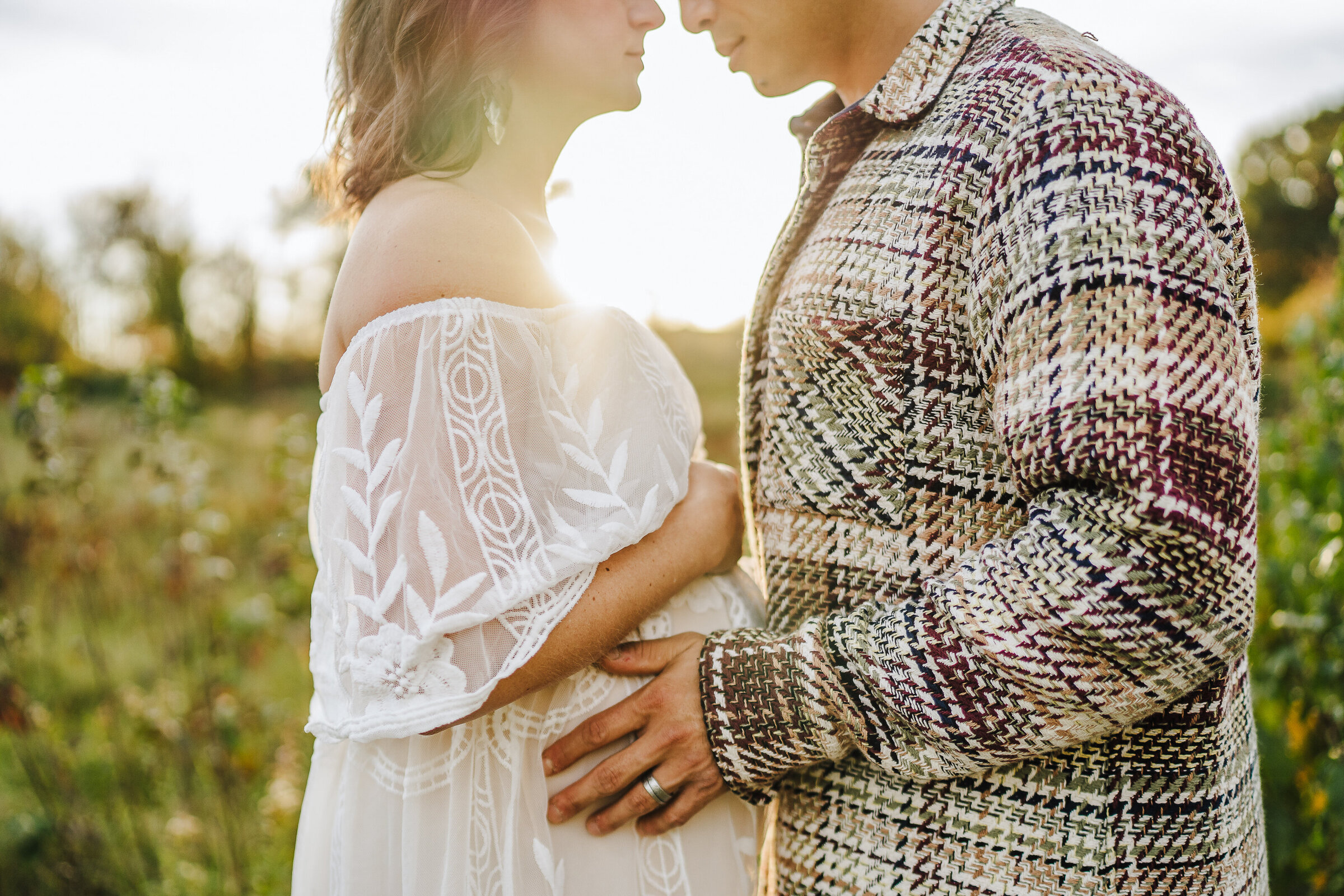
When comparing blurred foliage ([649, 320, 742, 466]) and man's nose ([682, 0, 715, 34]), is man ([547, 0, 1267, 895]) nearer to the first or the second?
man's nose ([682, 0, 715, 34])

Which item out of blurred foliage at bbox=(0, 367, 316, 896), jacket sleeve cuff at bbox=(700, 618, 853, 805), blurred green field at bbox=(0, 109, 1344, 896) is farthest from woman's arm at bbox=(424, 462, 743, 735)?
blurred foliage at bbox=(0, 367, 316, 896)

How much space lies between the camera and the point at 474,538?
125 cm

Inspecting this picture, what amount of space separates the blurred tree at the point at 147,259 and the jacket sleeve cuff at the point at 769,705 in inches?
333

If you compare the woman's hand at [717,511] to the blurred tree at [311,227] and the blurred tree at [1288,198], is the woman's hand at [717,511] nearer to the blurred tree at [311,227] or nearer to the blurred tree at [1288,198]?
the blurred tree at [311,227]

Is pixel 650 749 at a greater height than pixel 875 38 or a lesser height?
lesser

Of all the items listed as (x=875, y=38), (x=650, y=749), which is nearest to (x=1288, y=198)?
(x=875, y=38)

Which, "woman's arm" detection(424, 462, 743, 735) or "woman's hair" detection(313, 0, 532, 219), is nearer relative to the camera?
"woman's arm" detection(424, 462, 743, 735)

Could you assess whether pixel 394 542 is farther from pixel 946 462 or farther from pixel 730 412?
pixel 730 412

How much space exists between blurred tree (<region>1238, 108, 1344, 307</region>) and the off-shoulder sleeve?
70.5ft

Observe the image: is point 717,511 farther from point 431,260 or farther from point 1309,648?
point 1309,648

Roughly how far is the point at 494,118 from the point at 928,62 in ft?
2.71

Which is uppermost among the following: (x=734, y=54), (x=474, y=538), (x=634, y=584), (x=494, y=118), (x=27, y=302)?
(x=734, y=54)

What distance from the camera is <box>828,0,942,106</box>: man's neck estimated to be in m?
1.56

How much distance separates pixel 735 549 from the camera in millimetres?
1618
